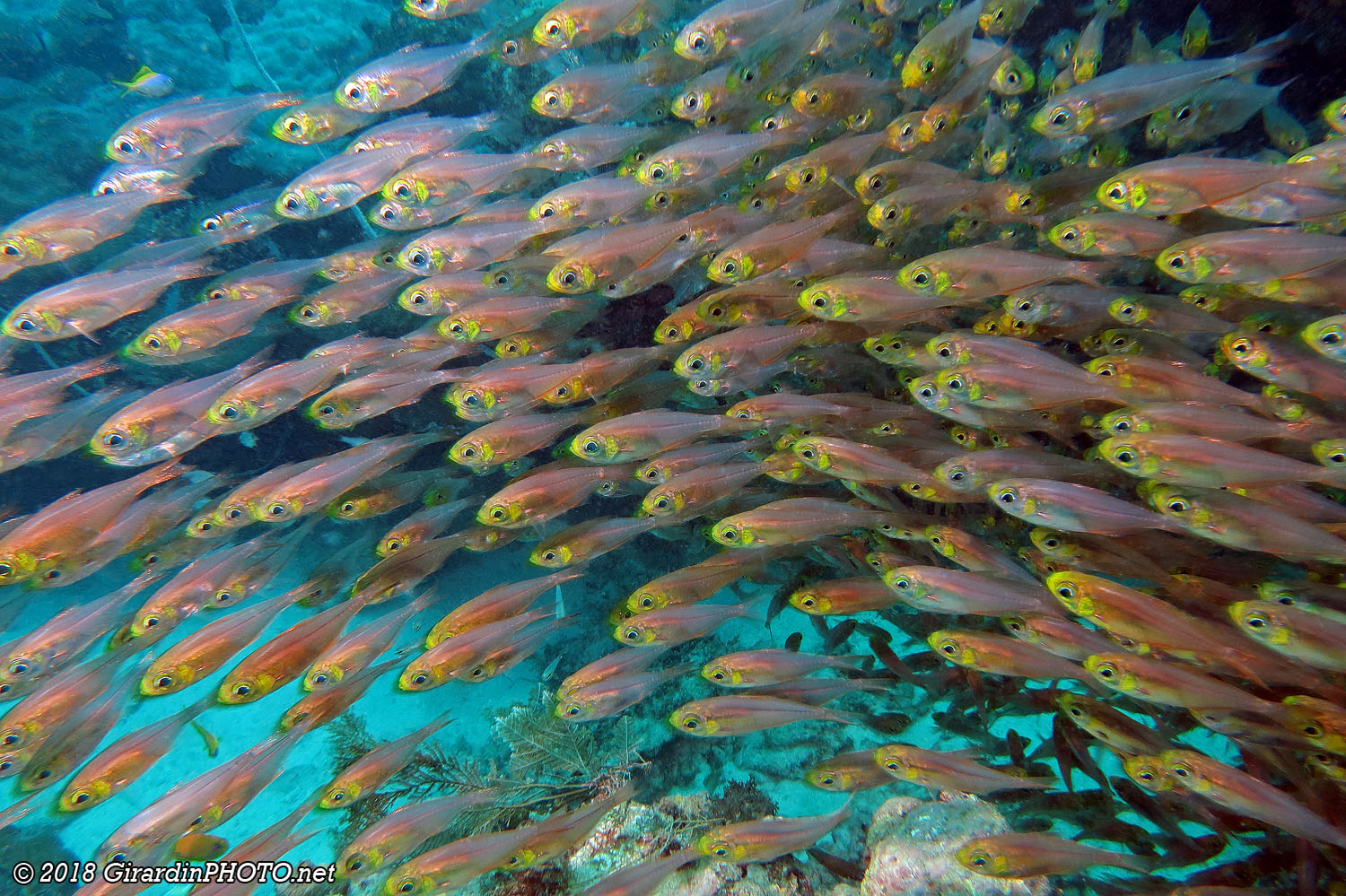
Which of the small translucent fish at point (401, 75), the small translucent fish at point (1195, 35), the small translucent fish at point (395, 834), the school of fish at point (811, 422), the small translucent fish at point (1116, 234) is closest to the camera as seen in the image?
the school of fish at point (811, 422)

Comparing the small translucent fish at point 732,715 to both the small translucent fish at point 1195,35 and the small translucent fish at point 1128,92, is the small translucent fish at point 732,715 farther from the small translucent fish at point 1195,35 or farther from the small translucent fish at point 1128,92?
the small translucent fish at point 1195,35

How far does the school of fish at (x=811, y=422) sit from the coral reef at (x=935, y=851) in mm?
295

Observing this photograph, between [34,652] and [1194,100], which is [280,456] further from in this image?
[1194,100]

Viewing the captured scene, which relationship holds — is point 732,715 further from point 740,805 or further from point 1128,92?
point 1128,92

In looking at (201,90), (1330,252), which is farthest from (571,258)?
(201,90)

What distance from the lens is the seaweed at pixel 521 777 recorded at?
4.55m

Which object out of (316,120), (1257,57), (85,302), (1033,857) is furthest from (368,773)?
(1257,57)

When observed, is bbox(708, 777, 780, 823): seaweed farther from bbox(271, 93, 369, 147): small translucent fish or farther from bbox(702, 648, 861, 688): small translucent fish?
bbox(271, 93, 369, 147): small translucent fish

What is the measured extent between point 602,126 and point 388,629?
3778mm

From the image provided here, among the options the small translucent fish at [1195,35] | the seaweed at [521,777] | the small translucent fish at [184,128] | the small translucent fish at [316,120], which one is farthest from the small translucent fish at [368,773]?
the small translucent fish at [1195,35]

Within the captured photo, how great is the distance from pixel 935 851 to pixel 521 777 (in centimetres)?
325

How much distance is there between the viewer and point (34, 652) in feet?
12.7

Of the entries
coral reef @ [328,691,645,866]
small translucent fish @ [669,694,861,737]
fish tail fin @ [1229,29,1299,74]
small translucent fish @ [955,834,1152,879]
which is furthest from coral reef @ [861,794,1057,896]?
fish tail fin @ [1229,29,1299,74]

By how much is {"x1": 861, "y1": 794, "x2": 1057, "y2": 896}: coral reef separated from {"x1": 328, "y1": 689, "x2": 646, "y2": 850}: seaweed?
2.04 meters
